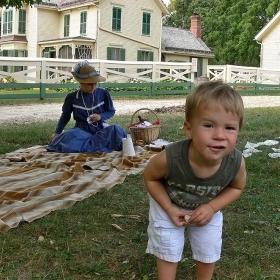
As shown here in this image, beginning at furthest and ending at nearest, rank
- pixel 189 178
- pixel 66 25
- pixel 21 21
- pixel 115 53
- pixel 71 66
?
pixel 21 21, pixel 66 25, pixel 115 53, pixel 71 66, pixel 189 178

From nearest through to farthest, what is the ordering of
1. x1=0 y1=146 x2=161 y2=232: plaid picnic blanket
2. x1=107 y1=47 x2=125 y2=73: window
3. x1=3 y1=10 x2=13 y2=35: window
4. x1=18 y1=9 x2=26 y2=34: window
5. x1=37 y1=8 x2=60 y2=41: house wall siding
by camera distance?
x1=0 y1=146 x2=161 y2=232: plaid picnic blanket
x1=107 y1=47 x2=125 y2=73: window
x1=37 y1=8 x2=60 y2=41: house wall siding
x1=18 y1=9 x2=26 y2=34: window
x1=3 y1=10 x2=13 y2=35: window

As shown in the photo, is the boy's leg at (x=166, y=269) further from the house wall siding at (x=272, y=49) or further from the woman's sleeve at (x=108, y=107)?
the house wall siding at (x=272, y=49)

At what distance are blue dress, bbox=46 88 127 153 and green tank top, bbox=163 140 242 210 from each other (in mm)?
4200

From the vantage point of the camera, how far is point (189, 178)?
2221 millimetres

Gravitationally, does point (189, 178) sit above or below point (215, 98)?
below

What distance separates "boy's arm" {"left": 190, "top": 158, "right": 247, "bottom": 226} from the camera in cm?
225

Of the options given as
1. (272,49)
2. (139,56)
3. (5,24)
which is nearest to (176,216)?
(139,56)

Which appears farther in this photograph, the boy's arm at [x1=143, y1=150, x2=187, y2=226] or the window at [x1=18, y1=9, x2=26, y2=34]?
the window at [x1=18, y1=9, x2=26, y2=34]

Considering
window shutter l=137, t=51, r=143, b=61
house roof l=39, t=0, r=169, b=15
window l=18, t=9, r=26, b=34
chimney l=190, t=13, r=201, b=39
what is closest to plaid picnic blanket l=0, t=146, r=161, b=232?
house roof l=39, t=0, r=169, b=15

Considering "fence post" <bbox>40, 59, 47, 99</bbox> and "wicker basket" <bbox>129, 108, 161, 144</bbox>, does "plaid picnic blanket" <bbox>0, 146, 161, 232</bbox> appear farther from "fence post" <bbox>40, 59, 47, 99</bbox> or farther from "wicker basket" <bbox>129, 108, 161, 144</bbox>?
"fence post" <bbox>40, 59, 47, 99</bbox>

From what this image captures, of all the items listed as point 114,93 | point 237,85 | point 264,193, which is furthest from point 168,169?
point 237,85

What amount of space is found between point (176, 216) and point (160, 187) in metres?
0.17

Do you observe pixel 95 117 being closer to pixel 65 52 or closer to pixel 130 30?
pixel 65 52

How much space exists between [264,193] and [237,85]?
1906 centimetres
